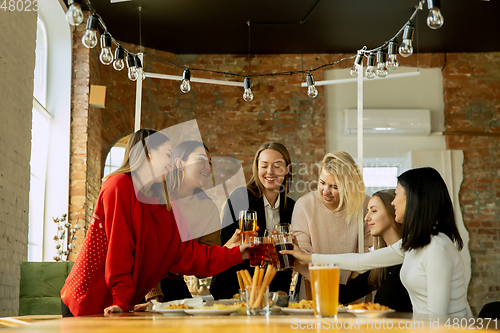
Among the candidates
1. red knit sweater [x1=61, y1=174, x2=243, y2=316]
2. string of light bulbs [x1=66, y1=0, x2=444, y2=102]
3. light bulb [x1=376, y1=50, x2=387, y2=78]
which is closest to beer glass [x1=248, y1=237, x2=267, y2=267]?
red knit sweater [x1=61, y1=174, x2=243, y2=316]

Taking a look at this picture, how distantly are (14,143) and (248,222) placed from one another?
1.76 m

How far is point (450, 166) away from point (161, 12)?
3669 millimetres

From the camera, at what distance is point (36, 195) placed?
4.74 m

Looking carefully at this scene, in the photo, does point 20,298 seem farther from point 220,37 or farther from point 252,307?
point 220,37

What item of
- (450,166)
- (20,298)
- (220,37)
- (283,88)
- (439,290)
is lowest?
(20,298)

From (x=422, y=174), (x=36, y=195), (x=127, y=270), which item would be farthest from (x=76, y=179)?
(x=422, y=174)

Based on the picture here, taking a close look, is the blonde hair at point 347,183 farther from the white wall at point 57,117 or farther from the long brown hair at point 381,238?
the white wall at point 57,117

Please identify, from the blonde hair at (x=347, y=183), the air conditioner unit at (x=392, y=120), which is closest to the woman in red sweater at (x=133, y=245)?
the blonde hair at (x=347, y=183)

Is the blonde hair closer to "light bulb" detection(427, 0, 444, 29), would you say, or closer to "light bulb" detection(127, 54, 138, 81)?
"light bulb" detection(427, 0, 444, 29)

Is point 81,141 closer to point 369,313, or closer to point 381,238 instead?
point 381,238

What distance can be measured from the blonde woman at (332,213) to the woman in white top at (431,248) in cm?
58

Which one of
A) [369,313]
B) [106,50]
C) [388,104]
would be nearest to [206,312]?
[369,313]

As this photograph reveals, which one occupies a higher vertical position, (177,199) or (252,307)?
(177,199)

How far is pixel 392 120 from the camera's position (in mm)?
5941
